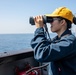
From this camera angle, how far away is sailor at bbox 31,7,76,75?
175cm

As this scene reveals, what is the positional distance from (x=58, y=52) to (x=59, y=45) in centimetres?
6

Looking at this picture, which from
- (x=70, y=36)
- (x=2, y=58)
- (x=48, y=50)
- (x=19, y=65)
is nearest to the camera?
(x=48, y=50)

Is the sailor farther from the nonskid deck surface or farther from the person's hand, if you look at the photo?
the nonskid deck surface

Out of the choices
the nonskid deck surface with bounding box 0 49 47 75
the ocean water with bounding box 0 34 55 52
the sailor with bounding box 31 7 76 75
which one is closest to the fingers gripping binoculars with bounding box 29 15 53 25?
the sailor with bounding box 31 7 76 75

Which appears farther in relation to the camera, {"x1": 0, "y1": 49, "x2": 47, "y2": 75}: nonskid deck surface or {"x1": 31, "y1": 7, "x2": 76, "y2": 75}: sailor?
{"x1": 0, "y1": 49, "x2": 47, "y2": 75}: nonskid deck surface

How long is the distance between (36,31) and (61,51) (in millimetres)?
286

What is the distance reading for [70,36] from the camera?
185cm

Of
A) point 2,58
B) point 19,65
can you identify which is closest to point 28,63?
point 19,65

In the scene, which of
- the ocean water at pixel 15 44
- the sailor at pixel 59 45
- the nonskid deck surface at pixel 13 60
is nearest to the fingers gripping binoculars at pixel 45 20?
the sailor at pixel 59 45

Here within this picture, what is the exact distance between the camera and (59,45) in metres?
1.76

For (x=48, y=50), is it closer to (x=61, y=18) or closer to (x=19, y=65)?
(x=61, y=18)

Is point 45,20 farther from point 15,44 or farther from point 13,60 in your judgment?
point 15,44

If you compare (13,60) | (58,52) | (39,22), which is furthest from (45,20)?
(13,60)

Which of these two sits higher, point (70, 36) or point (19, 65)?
point (70, 36)
